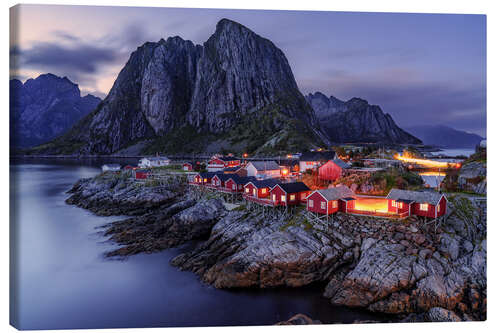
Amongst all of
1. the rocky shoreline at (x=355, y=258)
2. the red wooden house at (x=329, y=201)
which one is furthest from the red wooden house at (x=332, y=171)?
the red wooden house at (x=329, y=201)

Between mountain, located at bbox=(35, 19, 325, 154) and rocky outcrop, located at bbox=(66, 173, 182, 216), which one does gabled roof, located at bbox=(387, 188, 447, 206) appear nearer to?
rocky outcrop, located at bbox=(66, 173, 182, 216)

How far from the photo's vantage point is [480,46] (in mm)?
14922

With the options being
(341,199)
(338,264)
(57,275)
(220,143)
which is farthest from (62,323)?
(220,143)

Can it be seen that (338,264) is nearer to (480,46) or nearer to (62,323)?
(480,46)

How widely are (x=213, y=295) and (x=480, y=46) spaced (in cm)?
2093

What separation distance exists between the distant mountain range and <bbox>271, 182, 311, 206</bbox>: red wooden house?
82.6m

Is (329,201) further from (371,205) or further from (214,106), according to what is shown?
(214,106)

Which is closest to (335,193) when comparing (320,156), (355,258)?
(355,258)

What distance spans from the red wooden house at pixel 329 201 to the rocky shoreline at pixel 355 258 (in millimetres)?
805

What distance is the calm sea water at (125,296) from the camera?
14.0 meters

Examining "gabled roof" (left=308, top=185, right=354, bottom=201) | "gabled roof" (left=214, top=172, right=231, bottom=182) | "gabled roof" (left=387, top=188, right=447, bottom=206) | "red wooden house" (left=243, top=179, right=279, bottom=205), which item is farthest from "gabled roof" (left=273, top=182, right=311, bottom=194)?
"gabled roof" (left=214, top=172, right=231, bottom=182)

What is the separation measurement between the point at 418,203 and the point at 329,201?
6.30 metres

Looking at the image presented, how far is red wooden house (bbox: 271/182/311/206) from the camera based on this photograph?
86.0ft

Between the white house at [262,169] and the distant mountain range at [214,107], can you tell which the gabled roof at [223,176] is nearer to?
the white house at [262,169]
